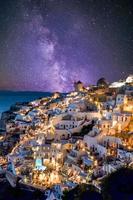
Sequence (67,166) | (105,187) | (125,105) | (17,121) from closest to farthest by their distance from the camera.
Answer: (105,187) → (67,166) → (125,105) → (17,121)

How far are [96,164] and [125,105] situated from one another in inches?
403

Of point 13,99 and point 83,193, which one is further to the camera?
point 13,99

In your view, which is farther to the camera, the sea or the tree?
the sea

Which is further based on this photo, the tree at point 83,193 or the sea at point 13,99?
the sea at point 13,99

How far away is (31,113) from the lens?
43.2 metres

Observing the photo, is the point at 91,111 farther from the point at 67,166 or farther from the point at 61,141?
the point at 67,166

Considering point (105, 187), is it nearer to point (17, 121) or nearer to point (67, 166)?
point (67, 166)

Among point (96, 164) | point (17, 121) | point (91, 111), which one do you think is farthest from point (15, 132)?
point (96, 164)

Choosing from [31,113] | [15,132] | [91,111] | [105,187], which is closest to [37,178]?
[105,187]

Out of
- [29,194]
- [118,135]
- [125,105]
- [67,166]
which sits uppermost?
[125,105]

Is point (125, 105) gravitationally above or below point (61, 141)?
above

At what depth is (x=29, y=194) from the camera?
24.7 meters

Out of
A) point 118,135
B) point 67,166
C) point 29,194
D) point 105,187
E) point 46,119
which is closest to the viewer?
point 105,187

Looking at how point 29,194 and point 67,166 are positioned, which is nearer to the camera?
point 29,194
